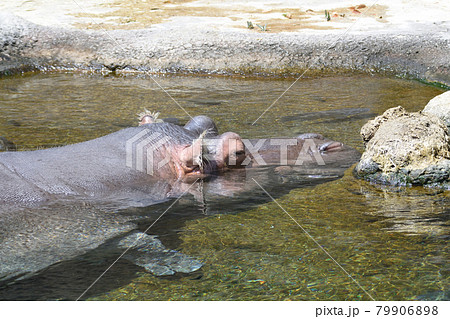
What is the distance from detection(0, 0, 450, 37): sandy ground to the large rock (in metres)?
5.21

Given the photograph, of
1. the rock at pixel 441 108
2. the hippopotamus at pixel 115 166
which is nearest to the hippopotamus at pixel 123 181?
the hippopotamus at pixel 115 166

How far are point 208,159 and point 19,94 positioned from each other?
4298mm

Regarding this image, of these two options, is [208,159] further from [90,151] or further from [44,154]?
[44,154]

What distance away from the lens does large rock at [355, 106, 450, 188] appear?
15.3 ft

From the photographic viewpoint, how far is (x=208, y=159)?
4.86m

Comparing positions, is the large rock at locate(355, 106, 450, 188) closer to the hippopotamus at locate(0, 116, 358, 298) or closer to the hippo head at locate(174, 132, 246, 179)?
the hippopotamus at locate(0, 116, 358, 298)

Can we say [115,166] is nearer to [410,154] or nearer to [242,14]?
[410,154]

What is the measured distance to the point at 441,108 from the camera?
538 centimetres

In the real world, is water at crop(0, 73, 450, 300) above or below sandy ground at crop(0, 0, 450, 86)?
below

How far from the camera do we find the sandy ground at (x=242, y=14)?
10.5 m

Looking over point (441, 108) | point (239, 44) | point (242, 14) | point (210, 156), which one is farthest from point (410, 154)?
point (242, 14)

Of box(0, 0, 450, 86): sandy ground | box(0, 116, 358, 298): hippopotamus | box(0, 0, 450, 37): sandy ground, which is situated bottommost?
box(0, 116, 358, 298): hippopotamus

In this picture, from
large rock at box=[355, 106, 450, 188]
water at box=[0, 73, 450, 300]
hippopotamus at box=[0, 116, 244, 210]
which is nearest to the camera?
water at box=[0, 73, 450, 300]

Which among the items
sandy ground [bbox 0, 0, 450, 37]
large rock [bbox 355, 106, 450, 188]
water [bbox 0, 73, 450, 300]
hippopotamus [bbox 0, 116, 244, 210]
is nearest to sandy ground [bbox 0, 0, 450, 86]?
sandy ground [bbox 0, 0, 450, 37]
